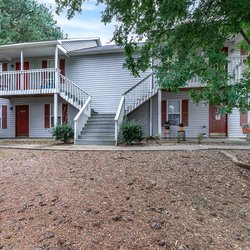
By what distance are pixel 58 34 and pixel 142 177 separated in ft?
100

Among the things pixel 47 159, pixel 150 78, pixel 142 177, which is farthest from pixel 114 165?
pixel 150 78

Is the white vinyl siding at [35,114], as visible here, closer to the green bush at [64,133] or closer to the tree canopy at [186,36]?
the green bush at [64,133]

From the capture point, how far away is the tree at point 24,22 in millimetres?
28391

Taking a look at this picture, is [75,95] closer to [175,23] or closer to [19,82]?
[19,82]

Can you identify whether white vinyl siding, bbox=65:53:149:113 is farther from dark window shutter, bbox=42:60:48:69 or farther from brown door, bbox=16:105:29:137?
brown door, bbox=16:105:29:137

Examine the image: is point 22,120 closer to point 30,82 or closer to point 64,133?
point 30,82

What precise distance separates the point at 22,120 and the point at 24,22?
14.4 meters

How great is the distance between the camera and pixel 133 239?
409 cm

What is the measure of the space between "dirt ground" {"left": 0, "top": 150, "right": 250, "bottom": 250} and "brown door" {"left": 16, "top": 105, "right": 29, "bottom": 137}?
38.4 feet

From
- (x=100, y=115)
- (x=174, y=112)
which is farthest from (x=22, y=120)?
(x=174, y=112)

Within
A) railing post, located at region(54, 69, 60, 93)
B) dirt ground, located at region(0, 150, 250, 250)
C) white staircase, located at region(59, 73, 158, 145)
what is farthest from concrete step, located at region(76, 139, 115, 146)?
dirt ground, located at region(0, 150, 250, 250)

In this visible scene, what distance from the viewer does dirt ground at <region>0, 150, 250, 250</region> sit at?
4141 millimetres

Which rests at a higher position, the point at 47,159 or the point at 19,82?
the point at 19,82

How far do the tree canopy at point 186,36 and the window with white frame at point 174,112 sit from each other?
889cm
